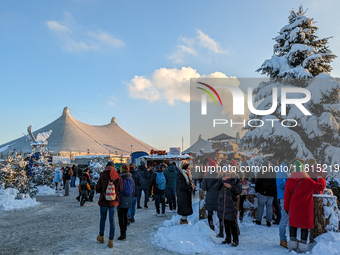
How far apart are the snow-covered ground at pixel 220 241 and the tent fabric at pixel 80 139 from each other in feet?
164

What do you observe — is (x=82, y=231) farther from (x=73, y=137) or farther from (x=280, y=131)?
(x=73, y=137)

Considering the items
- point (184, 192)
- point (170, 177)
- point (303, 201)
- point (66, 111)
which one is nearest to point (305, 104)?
point (170, 177)

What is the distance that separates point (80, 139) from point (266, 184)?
6072 cm

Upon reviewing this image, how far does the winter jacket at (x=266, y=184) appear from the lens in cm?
662

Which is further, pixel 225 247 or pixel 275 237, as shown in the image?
pixel 275 237

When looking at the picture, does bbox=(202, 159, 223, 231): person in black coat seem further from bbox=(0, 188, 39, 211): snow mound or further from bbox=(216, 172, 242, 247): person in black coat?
bbox=(0, 188, 39, 211): snow mound

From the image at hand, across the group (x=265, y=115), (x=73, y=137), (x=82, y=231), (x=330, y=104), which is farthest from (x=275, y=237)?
(x=73, y=137)

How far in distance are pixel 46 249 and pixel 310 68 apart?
42.7ft

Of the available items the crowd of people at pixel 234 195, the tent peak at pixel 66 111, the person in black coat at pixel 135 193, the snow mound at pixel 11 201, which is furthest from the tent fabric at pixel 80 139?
the crowd of people at pixel 234 195

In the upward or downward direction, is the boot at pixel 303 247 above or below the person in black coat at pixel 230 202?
below

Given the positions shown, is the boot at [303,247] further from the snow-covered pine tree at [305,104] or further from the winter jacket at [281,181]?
the snow-covered pine tree at [305,104]

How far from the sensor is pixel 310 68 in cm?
1322

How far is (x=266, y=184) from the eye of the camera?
6.67 metres

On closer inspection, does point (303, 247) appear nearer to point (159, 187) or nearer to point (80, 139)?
point (159, 187)
